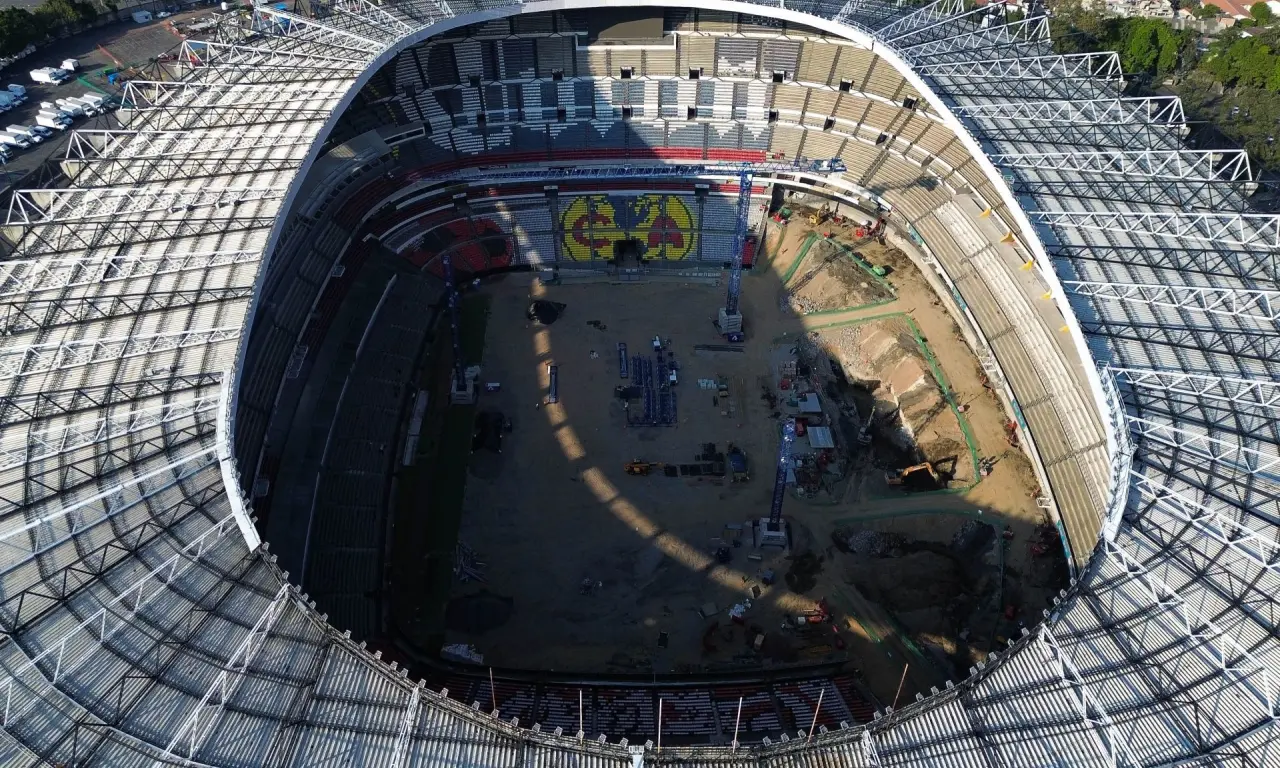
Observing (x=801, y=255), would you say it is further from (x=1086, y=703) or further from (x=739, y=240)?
(x=1086, y=703)

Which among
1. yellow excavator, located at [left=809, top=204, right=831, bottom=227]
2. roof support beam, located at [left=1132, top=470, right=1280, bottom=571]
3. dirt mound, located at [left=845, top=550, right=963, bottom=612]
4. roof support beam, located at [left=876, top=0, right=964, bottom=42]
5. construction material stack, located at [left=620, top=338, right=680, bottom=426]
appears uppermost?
roof support beam, located at [left=876, top=0, right=964, bottom=42]

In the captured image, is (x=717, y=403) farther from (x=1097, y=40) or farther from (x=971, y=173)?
(x=1097, y=40)

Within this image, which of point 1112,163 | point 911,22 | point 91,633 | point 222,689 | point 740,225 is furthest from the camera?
point 740,225

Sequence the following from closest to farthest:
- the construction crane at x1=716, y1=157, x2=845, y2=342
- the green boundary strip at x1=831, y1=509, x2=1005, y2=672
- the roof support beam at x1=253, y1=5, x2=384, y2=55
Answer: the green boundary strip at x1=831, y1=509, x2=1005, y2=672 < the roof support beam at x1=253, y1=5, x2=384, y2=55 < the construction crane at x1=716, y1=157, x2=845, y2=342

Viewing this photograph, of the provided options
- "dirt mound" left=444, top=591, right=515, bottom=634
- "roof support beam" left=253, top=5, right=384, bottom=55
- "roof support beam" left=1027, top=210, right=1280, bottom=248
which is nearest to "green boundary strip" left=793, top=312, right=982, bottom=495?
"roof support beam" left=1027, top=210, right=1280, bottom=248

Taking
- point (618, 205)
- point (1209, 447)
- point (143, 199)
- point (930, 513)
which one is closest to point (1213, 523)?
point (1209, 447)

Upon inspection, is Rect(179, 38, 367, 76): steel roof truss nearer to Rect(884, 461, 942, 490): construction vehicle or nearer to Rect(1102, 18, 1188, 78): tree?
Rect(884, 461, 942, 490): construction vehicle

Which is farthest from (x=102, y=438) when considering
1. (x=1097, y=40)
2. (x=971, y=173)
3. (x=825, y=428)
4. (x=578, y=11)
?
(x=1097, y=40)
